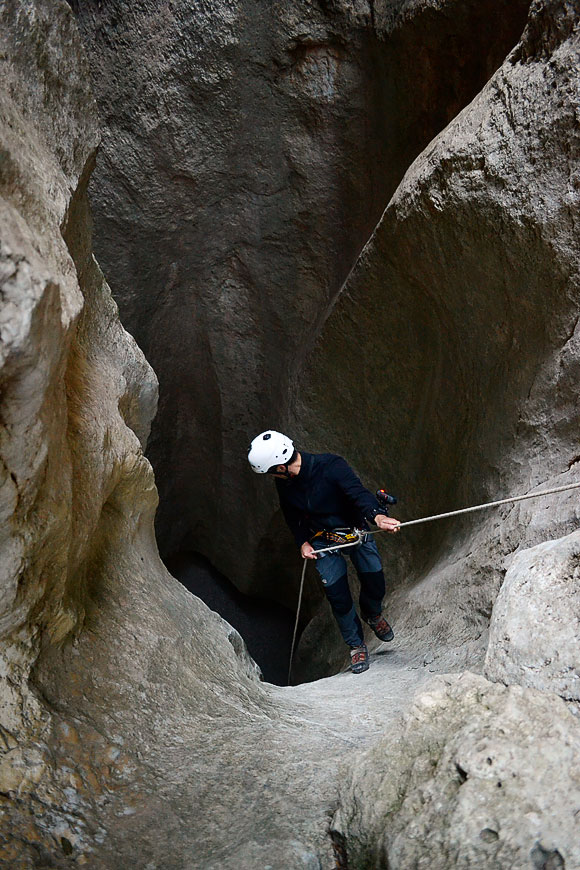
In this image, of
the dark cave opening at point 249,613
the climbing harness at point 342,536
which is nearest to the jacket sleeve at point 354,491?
the climbing harness at point 342,536

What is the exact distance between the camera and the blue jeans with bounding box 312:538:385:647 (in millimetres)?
2984

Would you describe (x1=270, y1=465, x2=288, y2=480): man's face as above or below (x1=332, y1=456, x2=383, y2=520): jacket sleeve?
above

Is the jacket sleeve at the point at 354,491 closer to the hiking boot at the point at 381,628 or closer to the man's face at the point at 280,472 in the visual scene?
the man's face at the point at 280,472

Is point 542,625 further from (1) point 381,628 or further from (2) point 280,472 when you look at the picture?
(1) point 381,628

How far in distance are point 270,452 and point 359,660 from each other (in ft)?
3.60

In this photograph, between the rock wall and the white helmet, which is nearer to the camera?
the rock wall

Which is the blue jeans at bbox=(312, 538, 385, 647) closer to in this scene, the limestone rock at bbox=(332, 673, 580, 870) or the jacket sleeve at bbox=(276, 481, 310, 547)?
the jacket sleeve at bbox=(276, 481, 310, 547)

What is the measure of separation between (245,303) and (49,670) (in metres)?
4.12

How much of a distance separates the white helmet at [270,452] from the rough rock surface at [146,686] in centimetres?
48

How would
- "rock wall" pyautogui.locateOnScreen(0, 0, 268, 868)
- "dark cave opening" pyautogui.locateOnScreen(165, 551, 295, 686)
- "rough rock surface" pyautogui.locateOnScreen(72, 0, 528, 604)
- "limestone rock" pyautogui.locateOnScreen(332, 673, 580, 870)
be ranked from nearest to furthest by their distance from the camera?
1. "limestone rock" pyautogui.locateOnScreen(332, 673, 580, 870)
2. "rock wall" pyautogui.locateOnScreen(0, 0, 268, 868)
3. "rough rock surface" pyautogui.locateOnScreen(72, 0, 528, 604)
4. "dark cave opening" pyautogui.locateOnScreen(165, 551, 295, 686)

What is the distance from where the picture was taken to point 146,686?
6.08 feet

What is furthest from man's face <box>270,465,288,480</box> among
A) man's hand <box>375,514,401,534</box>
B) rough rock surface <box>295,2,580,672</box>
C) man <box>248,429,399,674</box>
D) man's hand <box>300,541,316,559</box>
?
rough rock surface <box>295,2,580,672</box>

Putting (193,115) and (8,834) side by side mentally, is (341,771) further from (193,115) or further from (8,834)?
(193,115)

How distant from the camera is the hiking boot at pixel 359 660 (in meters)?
3.01
